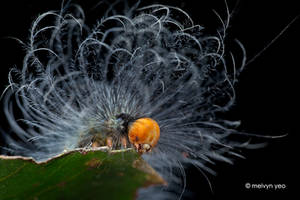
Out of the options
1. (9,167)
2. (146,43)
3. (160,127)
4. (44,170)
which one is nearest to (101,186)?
(44,170)

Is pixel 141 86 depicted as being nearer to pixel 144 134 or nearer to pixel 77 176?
pixel 144 134

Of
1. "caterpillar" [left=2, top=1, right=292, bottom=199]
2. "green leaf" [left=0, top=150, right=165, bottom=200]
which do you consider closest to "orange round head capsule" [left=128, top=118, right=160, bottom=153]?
"caterpillar" [left=2, top=1, right=292, bottom=199]

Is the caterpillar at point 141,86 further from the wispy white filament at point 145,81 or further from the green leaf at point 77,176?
the green leaf at point 77,176

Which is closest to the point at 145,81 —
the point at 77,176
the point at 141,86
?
the point at 141,86

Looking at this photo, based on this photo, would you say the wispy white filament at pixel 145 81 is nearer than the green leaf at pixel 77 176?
No

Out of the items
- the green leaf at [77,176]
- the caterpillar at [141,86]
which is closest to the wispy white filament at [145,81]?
the caterpillar at [141,86]

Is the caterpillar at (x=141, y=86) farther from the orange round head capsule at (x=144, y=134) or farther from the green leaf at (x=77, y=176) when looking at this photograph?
the green leaf at (x=77, y=176)

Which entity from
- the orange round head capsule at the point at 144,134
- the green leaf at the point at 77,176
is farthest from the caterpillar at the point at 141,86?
the green leaf at the point at 77,176
